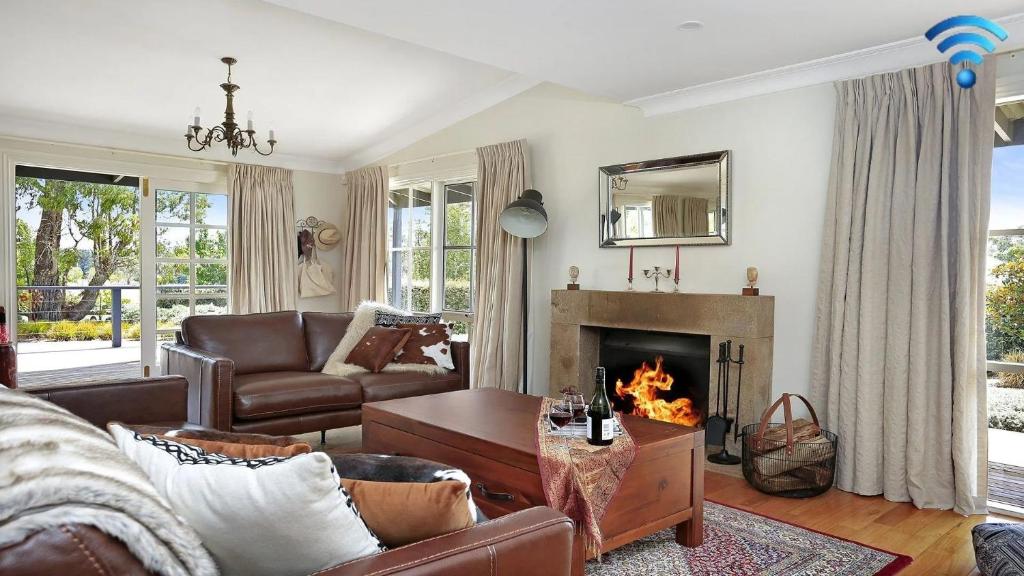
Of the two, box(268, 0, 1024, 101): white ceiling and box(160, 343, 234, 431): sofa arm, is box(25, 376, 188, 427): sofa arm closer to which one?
box(160, 343, 234, 431): sofa arm

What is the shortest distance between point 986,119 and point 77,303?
9.76m

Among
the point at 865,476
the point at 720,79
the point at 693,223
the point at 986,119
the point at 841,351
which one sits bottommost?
the point at 865,476

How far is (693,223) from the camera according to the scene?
4.31 meters

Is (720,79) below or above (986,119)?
above

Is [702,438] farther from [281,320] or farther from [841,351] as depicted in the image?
[281,320]

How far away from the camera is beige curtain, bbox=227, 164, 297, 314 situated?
6.41 m

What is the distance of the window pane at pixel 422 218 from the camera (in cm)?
635

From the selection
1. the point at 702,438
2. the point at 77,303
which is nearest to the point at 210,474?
the point at 702,438

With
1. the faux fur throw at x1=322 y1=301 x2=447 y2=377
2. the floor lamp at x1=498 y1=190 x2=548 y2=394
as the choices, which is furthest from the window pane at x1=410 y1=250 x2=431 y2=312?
the floor lamp at x1=498 y1=190 x2=548 y2=394

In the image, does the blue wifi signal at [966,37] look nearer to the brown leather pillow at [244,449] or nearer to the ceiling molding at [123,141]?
the brown leather pillow at [244,449]

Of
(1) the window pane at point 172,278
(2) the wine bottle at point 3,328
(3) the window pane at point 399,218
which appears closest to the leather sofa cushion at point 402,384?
(3) the window pane at point 399,218

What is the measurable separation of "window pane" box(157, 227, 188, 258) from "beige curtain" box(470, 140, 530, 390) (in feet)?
9.16

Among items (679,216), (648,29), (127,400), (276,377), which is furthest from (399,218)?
(127,400)

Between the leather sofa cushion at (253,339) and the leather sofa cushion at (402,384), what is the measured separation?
520 mm
